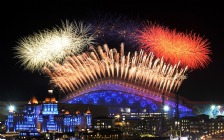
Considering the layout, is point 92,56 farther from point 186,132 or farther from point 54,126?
point 186,132

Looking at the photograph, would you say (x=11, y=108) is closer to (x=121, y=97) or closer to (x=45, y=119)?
(x=45, y=119)

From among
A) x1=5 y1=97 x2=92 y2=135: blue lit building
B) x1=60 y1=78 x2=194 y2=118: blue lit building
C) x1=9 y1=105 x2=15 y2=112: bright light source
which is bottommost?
x1=5 y1=97 x2=92 y2=135: blue lit building

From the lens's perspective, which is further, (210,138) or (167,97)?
(167,97)

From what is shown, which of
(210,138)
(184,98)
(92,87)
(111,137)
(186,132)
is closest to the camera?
(111,137)


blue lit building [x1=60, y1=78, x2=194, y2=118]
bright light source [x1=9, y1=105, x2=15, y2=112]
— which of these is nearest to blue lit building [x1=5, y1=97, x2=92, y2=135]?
bright light source [x1=9, y1=105, x2=15, y2=112]

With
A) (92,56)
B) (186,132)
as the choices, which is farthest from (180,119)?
(92,56)

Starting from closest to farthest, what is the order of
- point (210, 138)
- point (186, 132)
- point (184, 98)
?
point (210, 138), point (186, 132), point (184, 98)

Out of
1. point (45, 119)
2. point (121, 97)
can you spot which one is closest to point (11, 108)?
point (45, 119)

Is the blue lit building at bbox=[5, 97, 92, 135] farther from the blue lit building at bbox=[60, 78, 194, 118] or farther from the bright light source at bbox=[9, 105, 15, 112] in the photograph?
the blue lit building at bbox=[60, 78, 194, 118]
